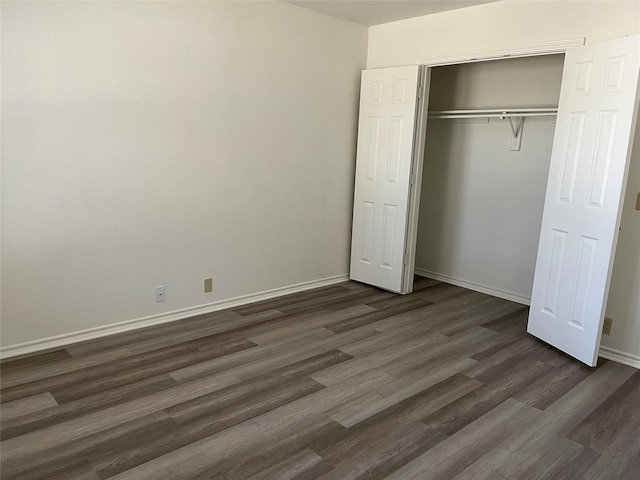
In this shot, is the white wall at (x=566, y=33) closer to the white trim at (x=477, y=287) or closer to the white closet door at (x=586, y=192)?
the white closet door at (x=586, y=192)

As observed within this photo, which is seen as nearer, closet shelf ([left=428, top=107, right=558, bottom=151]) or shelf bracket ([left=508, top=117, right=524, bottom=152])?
closet shelf ([left=428, top=107, right=558, bottom=151])

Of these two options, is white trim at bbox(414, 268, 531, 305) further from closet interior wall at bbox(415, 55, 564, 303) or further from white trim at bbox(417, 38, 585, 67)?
white trim at bbox(417, 38, 585, 67)

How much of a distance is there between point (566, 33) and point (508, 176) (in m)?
1.40

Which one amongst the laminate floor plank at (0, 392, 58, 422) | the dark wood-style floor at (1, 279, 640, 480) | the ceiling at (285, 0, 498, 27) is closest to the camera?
the dark wood-style floor at (1, 279, 640, 480)

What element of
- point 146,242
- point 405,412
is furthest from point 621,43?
point 146,242

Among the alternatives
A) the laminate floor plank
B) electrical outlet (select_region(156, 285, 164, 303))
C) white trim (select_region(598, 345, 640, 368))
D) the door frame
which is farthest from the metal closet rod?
the laminate floor plank

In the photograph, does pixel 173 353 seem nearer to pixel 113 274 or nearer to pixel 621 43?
pixel 113 274

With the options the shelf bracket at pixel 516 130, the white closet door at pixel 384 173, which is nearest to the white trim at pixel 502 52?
the white closet door at pixel 384 173

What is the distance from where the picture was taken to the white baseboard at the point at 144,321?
10.2 feet

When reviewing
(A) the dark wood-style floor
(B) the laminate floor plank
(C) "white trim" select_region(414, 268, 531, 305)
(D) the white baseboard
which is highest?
(C) "white trim" select_region(414, 268, 531, 305)

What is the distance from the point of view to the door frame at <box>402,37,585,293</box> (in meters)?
3.61

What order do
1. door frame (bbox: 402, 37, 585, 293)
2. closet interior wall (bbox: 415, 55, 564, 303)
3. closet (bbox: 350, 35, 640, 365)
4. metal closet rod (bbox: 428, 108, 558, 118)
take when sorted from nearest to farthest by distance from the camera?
closet (bbox: 350, 35, 640, 365) → door frame (bbox: 402, 37, 585, 293) → metal closet rod (bbox: 428, 108, 558, 118) → closet interior wall (bbox: 415, 55, 564, 303)

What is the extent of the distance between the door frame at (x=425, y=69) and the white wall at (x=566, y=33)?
0.14 ft

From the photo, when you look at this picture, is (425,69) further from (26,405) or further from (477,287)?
(26,405)
